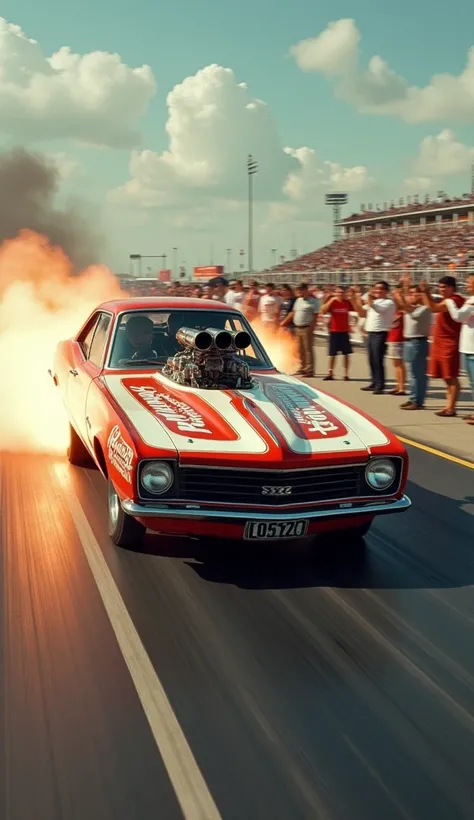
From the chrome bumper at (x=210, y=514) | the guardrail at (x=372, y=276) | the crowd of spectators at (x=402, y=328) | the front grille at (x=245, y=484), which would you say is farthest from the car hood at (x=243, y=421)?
the guardrail at (x=372, y=276)

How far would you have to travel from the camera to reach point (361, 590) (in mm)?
5078

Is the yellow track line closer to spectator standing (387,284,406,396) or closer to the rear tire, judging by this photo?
spectator standing (387,284,406,396)

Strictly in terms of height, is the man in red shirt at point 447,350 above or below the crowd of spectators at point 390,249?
below

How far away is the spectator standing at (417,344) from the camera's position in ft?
39.6

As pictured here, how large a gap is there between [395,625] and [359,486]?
99cm

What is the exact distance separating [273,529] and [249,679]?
129cm

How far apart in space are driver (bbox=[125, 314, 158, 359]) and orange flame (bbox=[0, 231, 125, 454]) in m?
1.99

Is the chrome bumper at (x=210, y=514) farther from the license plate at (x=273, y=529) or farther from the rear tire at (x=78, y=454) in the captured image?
the rear tire at (x=78, y=454)

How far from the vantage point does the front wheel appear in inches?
216

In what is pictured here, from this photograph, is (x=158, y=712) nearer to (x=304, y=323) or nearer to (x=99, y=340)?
(x=99, y=340)

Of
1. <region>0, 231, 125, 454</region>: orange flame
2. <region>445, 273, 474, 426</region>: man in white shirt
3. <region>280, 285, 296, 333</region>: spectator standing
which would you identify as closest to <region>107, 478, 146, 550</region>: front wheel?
<region>0, 231, 125, 454</region>: orange flame

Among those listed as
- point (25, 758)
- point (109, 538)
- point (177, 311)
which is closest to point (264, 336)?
point (177, 311)

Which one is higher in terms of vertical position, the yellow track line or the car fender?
the car fender

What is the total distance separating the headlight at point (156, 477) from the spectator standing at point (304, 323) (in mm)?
10921
